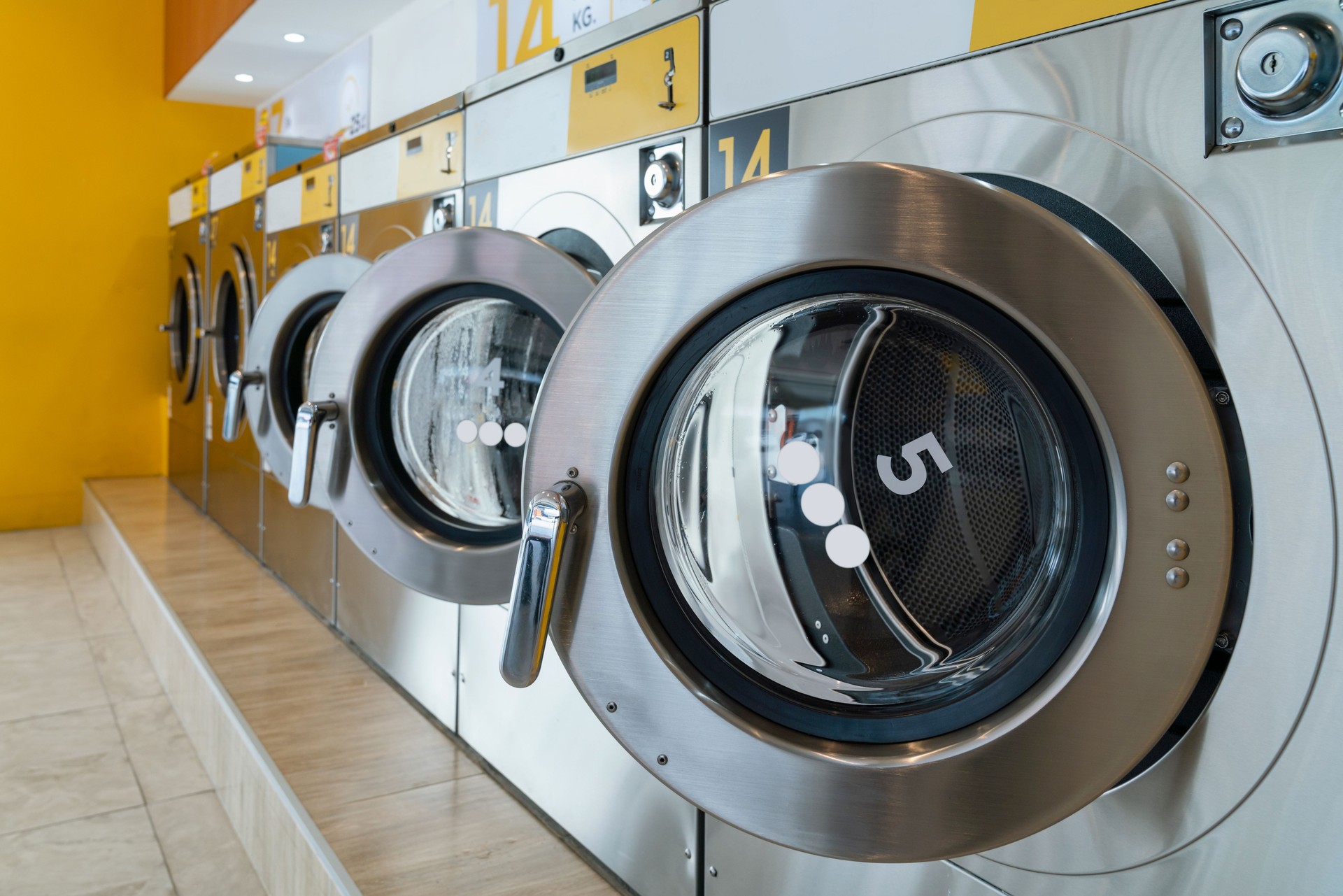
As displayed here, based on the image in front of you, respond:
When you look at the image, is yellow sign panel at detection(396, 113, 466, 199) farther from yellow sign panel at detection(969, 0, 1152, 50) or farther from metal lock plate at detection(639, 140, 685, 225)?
yellow sign panel at detection(969, 0, 1152, 50)

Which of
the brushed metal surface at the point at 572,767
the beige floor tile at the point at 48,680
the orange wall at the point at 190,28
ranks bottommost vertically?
the beige floor tile at the point at 48,680

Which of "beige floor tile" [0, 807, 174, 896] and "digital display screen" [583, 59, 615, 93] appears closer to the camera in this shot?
"digital display screen" [583, 59, 615, 93]

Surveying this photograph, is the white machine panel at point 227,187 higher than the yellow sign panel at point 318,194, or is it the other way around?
the white machine panel at point 227,187

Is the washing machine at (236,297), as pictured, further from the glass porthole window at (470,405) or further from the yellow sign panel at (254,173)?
the glass porthole window at (470,405)

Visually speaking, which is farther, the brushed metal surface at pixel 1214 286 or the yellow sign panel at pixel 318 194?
the yellow sign panel at pixel 318 194

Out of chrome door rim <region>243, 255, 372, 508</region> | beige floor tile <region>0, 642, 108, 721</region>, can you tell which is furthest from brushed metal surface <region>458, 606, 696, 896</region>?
beige floor tile <region>0, 642, 108, 721</region>

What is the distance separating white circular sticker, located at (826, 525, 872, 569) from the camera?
0.79m

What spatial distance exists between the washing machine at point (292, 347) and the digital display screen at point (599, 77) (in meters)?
0.59

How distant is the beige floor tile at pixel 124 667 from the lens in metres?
2.44

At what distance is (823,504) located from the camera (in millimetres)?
800

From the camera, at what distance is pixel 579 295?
116 cm

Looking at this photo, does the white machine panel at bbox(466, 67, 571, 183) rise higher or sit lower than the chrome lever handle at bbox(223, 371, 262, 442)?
higher

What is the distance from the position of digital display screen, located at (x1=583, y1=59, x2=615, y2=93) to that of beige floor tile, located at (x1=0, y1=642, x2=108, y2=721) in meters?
1.96

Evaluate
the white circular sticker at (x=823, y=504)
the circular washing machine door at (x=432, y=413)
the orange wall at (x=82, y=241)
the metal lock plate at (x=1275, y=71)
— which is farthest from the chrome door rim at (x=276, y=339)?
the orange wall at (x=82, y=241)
